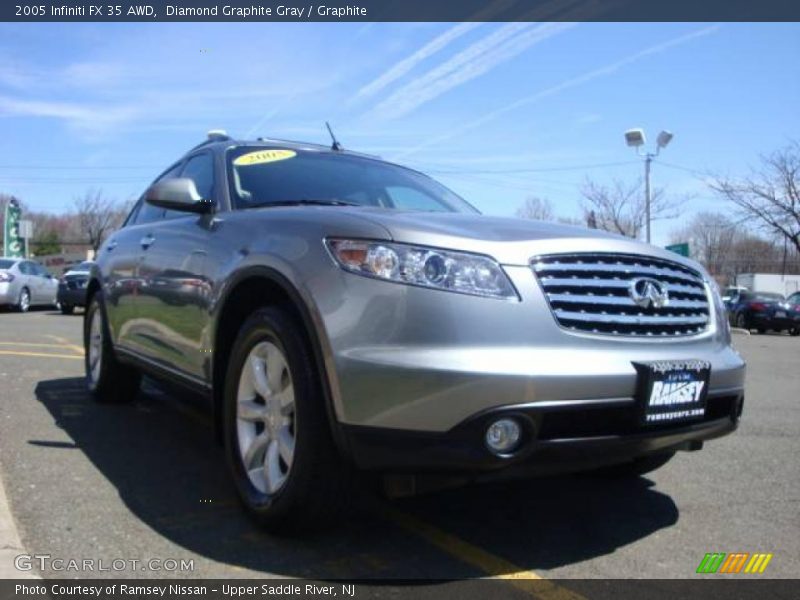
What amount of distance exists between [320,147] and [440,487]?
2.65m

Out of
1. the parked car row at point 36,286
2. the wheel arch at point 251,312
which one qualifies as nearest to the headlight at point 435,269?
the wheel arch at point 251,312

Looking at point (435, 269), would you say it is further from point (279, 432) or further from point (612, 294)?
point (279, 432)

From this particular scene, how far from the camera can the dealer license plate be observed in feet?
8.89

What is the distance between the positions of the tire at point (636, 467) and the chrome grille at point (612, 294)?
0.83 metres

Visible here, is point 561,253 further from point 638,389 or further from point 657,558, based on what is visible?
point 657,558

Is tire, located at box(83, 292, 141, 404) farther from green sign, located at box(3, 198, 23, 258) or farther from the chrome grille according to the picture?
green sign, located at box(3, 198, 23, 258)

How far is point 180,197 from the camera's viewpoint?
3.73 metres

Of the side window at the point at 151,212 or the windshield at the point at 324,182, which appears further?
the side window at the point at 151,212

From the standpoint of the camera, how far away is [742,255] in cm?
6481

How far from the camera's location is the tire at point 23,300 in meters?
A: 18.5

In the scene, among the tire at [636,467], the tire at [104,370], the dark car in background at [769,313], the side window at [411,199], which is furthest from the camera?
the dark car in background at [769,313]

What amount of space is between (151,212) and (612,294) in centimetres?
351

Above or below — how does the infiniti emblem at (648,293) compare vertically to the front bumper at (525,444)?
above

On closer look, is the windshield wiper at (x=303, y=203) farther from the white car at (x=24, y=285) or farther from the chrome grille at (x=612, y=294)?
the white car at (x=24, y=285)
